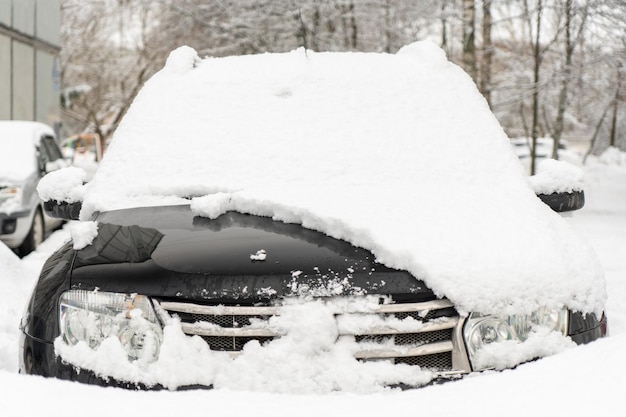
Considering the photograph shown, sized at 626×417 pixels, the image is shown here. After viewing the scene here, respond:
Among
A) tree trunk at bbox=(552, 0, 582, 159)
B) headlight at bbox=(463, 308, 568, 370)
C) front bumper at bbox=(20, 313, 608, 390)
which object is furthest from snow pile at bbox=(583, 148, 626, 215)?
headlight at bbox=(463, 308, 568, 370)

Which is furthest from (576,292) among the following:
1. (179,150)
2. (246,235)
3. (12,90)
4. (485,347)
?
(12,90)

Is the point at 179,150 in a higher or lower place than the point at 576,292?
higher

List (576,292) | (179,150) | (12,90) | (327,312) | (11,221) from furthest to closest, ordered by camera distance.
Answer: (12,90)
(11,221)
(179,150)
(576,292)
(327,312)

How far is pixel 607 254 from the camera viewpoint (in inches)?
333

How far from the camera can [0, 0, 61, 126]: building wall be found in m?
21.3

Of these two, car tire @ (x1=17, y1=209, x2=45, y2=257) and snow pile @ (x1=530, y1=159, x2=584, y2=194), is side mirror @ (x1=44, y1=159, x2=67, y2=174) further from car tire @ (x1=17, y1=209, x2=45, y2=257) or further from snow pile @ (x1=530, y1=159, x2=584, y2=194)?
snow pile @ (x1=530, y1=159, x2=584, y2=194)

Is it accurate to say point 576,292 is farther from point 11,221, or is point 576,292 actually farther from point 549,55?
point 549,55

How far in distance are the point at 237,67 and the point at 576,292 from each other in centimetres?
201

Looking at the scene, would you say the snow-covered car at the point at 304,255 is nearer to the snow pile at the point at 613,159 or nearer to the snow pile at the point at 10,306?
the snow pile at the point at 10,306

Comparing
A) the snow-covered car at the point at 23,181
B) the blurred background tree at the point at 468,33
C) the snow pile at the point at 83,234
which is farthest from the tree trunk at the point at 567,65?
the snow pile at the point at 83,234

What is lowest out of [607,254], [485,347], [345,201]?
[607,254]

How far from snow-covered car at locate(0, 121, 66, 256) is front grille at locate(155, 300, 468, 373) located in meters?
6.94

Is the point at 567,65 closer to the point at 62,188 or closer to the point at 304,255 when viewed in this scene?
the point at 62,188

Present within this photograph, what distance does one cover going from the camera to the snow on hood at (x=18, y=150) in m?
8.82
